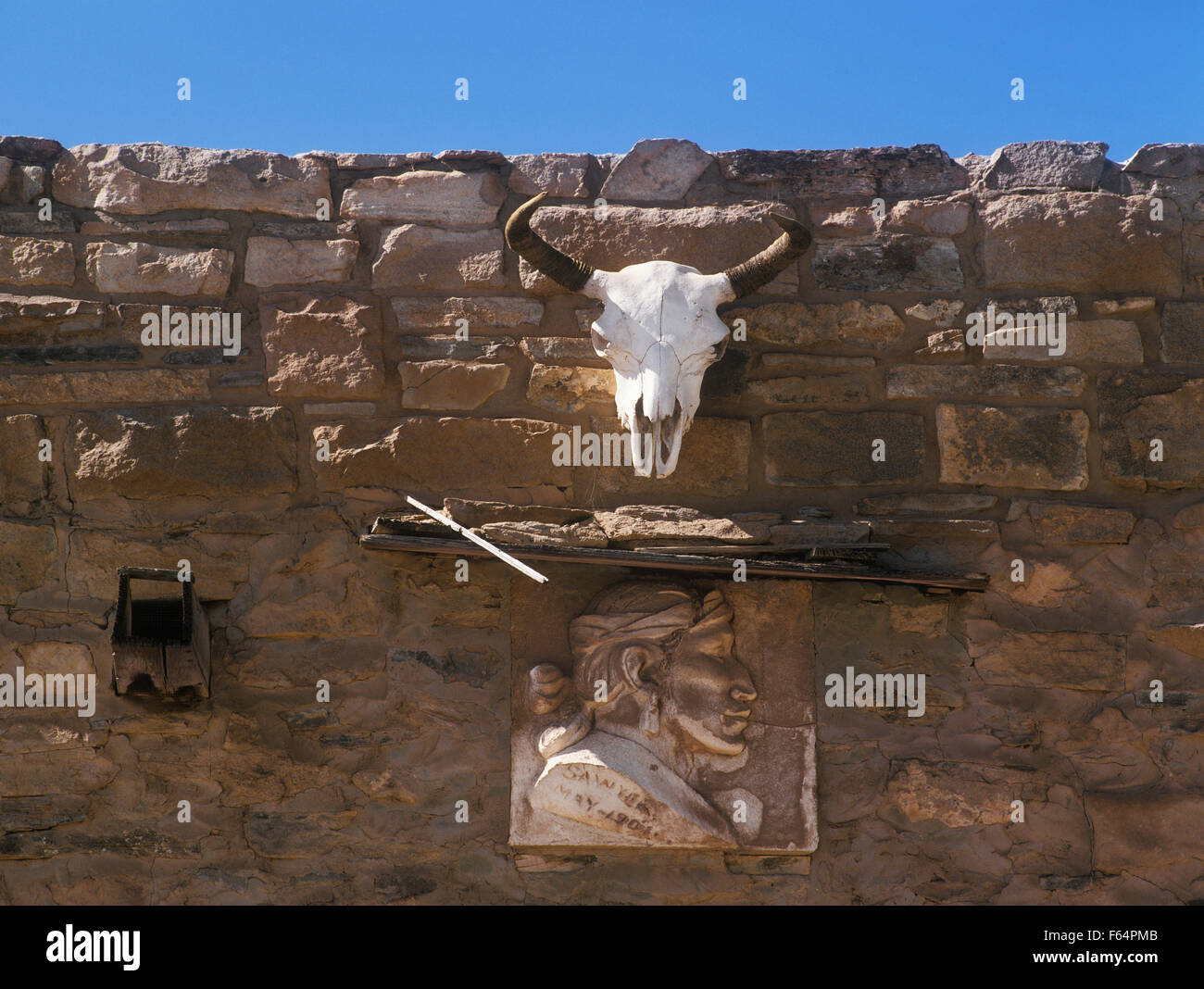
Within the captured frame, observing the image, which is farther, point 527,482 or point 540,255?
point 527,482

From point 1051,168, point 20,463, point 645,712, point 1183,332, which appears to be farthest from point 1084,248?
point 20,463

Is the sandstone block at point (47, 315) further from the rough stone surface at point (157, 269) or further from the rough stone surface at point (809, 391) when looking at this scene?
the rough stone surface at point (809, 391)

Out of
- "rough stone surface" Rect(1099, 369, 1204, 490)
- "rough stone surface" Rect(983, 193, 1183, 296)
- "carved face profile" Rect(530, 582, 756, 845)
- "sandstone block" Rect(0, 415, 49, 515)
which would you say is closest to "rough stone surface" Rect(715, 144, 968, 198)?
"rough stone surface" Rect(983, 193, 1183, 296)

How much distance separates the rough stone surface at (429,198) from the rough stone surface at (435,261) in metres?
0.06

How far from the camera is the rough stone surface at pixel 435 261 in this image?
3.95m

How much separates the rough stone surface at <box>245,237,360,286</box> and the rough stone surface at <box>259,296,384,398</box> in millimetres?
103

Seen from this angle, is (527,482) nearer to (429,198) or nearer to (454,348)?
(454,348)

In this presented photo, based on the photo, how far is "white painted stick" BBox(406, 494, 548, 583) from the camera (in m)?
3.45

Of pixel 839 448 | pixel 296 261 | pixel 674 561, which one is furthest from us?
pixel 296 261

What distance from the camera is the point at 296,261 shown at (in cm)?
396

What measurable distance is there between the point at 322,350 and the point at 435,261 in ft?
1.60

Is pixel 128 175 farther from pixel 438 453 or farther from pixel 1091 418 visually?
pixel 1091 418

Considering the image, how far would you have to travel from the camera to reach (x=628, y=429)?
362 centimetres

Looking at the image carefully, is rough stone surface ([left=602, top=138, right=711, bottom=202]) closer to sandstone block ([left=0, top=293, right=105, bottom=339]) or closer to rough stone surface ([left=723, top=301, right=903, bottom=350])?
rough stone surface ([left=723, top=301, right=903, bottom=350])
